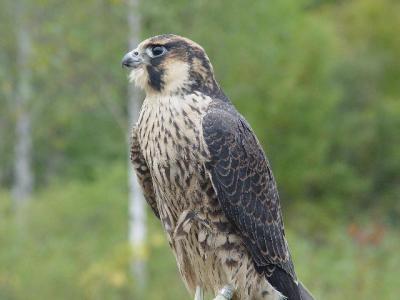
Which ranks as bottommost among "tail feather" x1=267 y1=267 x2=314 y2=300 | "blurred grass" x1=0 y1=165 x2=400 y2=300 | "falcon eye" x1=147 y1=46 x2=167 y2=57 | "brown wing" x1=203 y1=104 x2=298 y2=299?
"tail feather" x1=267 y1=267 x2=314 y2=300

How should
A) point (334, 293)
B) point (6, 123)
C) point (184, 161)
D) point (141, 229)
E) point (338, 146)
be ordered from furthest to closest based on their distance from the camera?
point (338, 146) < point (6, 123) < point (141, 229) < point (334, 293) < point (184, 161)

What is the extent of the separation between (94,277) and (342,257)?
3337mm

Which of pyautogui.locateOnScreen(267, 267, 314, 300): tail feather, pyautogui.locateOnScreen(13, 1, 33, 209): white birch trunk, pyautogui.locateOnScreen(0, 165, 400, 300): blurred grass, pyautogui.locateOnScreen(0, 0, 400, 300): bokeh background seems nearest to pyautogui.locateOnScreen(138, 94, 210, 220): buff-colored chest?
pyautogui.locateOnScreen(267, 267, 314, 300): tail feather

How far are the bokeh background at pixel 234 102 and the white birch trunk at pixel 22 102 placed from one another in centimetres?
6

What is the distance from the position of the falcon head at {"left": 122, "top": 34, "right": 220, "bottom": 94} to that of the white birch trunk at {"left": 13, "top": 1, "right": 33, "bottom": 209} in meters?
12.7

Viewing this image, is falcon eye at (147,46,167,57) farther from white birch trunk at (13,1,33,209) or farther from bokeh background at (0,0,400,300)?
white birch trunk at (13,1,33,209)

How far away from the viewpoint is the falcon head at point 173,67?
4.18 meters

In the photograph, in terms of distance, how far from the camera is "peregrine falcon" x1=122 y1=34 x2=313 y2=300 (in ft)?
13.4

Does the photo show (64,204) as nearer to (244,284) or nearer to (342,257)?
(342,257)

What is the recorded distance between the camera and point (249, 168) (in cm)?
426

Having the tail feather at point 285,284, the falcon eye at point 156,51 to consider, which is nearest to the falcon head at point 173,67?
the falcon eye at point 156,51

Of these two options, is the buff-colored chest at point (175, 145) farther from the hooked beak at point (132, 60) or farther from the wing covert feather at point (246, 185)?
the hooked beak at point (132, 60)

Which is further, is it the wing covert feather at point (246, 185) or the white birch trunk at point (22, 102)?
the white birch trunk at point (22, 102)

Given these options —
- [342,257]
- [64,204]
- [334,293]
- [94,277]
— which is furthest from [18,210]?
[334,293]
